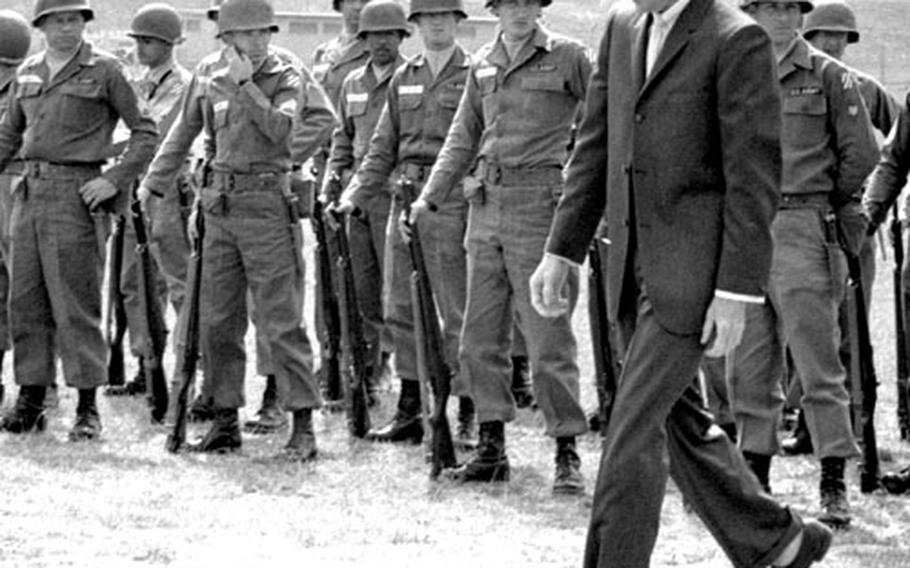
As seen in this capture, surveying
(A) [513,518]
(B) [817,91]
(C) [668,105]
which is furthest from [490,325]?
(C) [668,105]

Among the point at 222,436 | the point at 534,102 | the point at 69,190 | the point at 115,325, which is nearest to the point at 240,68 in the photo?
the point at 69,190

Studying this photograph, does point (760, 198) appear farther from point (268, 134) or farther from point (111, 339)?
point (111, 339)

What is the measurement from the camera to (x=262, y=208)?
33.2 ft

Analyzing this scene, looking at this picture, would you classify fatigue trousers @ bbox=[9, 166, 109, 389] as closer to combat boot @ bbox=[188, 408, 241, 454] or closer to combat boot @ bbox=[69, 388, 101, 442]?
combat boot @ bbox=[69, 388, 101, 442]

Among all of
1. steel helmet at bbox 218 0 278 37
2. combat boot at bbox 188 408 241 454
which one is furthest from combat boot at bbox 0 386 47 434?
steel helmet at bbox 218 0 278 37

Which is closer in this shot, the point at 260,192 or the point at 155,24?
the point at 260,192

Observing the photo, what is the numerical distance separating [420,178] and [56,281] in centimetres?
194

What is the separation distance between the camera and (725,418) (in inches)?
380

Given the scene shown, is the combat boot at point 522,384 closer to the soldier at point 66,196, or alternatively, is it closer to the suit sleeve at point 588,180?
the soldier at point 66,196

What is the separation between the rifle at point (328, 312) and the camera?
1150cm

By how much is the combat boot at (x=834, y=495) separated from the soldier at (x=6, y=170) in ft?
18.1

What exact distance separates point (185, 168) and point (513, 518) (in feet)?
17.0

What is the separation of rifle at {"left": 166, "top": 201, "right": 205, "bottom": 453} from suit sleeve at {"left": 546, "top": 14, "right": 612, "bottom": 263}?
4.16m

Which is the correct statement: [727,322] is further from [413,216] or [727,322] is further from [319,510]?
[413,216]
